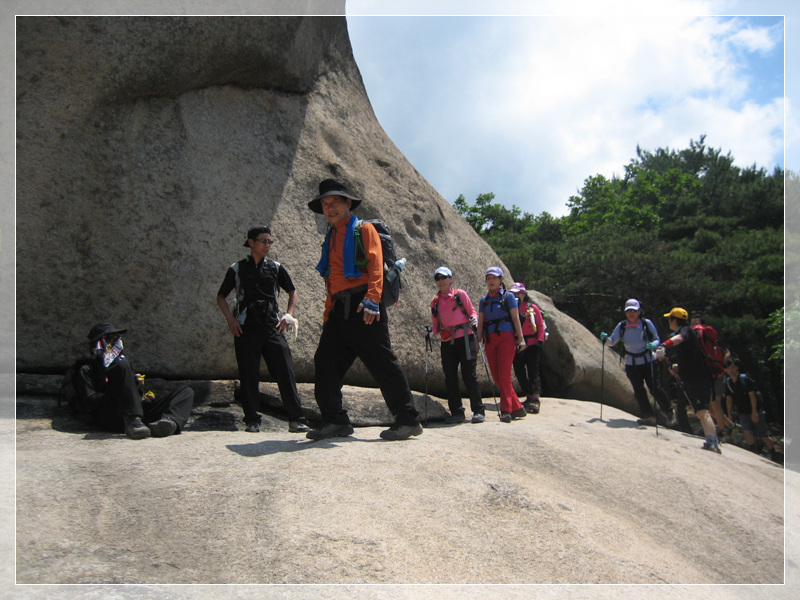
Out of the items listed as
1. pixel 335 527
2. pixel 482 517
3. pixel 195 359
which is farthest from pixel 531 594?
pixel 195 359

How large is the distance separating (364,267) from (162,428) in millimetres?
2359

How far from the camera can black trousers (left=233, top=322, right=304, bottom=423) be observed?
6598mm

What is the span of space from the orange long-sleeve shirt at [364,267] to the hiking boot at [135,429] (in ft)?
6.23

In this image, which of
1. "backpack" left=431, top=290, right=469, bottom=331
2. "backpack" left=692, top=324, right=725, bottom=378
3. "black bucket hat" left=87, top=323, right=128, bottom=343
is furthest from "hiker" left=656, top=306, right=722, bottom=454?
"black bucket hat" left=87, top=323, right=128, bottom=343

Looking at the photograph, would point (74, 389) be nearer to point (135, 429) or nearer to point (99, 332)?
point (99, 332)

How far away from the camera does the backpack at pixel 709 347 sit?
31.0 feet

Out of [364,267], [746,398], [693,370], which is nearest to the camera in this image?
[364,267]

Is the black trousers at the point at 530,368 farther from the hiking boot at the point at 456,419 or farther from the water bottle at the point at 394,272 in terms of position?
the water bottle at the point at 394,272

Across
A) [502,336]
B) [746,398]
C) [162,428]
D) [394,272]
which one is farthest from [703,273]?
[162,428]

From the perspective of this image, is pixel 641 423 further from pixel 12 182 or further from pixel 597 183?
pixel 597 183

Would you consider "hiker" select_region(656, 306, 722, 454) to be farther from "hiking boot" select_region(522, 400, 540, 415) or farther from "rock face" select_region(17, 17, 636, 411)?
"rock face" select_region(17, 17, 636, 411)

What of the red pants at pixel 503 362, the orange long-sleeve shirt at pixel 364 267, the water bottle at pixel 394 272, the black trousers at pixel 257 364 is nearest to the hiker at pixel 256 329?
the black trousers at pixel 257 364

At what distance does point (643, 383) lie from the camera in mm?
10258

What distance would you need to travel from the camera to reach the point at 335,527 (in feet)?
13.1
